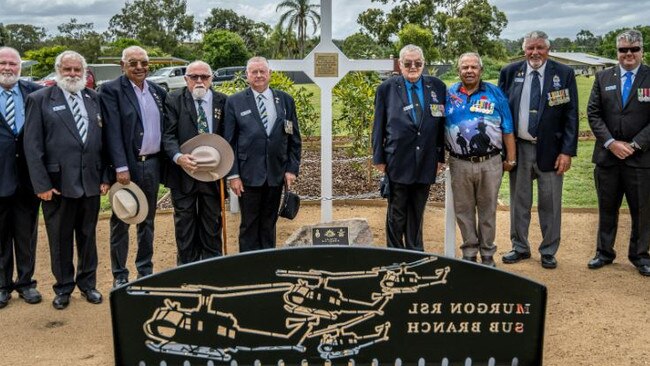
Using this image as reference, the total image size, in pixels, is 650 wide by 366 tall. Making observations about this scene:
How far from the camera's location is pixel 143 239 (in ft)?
18.4

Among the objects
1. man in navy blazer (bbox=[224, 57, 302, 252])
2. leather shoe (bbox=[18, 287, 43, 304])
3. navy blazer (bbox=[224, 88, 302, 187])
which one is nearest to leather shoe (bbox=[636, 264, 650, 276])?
man in navy blazer (bbox=[224, 57, 302, 252])

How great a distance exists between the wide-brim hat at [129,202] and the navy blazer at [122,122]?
19 centimetres

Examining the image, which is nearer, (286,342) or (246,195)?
(286,342)

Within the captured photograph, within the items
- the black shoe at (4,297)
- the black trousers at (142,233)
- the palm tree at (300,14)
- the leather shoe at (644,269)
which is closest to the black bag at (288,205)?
the black trousers at (142,233)

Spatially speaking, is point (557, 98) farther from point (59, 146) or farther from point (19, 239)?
Result: point (19, 239)

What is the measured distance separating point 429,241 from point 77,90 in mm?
3898

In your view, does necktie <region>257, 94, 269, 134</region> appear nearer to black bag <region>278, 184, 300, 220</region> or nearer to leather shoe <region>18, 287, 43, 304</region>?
black bag <region>278, 184, 300, 220</region>

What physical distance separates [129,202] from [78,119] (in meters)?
0.73

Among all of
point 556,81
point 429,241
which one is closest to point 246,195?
point 429,241

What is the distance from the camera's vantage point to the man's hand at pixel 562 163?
581 cm

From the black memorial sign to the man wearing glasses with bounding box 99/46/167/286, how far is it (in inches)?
137

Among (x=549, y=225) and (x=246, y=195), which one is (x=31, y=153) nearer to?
(x=246, y=195)

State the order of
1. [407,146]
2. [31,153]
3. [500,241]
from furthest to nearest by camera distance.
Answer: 1. [500,241]
2. [407,146]
3. [31,153]

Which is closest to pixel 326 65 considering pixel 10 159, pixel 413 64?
pixel 413 64
